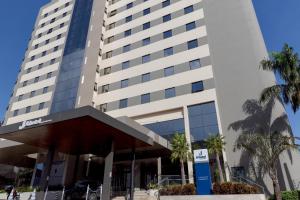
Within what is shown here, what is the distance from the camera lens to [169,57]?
114 ft

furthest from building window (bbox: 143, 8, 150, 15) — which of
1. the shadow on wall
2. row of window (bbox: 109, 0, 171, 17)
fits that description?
the shadow on wall

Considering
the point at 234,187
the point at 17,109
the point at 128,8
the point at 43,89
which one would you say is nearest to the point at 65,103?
the point at 43,89

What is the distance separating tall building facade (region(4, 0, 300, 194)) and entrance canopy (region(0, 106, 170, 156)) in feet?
25.8

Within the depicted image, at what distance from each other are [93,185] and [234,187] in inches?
514

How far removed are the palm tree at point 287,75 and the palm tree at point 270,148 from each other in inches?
151

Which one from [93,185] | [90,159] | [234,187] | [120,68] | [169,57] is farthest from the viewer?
[120,68]

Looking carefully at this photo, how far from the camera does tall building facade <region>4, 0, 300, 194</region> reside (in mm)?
28672

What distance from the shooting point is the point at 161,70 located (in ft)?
113

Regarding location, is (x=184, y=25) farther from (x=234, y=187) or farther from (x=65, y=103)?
(x=234, y=187)

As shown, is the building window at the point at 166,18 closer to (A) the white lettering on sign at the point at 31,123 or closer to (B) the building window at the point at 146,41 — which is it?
(B) the building window at the point at 146,41

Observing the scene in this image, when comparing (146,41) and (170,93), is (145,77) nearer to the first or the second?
(170,93)

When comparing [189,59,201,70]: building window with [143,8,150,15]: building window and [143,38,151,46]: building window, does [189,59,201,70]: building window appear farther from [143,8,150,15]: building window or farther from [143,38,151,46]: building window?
[143,8,150,15]: building window

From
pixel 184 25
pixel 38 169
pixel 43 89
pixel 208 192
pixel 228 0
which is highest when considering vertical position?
pixel 228 0

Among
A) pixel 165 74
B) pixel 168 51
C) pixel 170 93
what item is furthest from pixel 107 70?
pixel 170 93
